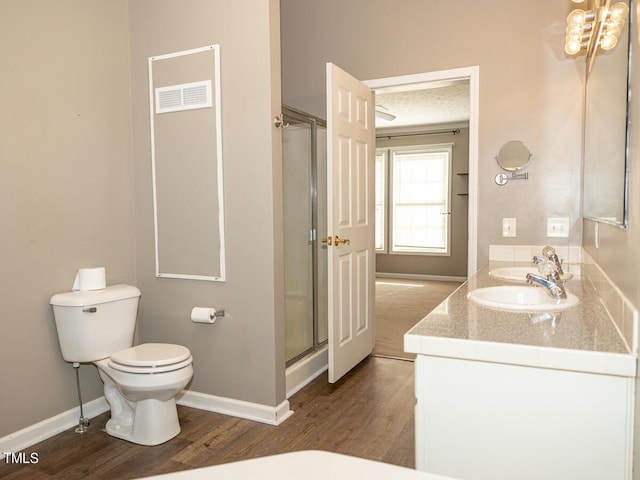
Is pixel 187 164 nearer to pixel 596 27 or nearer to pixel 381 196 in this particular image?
pixel 596 27

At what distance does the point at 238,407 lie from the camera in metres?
2.74

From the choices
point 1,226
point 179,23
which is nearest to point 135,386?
point 1,226

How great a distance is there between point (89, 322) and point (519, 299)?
207cm

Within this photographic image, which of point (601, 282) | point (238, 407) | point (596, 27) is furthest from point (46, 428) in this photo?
point (596, 27)

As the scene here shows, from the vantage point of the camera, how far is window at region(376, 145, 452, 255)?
7.89 metres

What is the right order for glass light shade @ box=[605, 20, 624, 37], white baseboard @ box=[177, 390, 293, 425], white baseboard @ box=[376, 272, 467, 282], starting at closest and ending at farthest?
glass light shade @ box=[605, 20, 624, 37] → white baseboard @ box=[177, 390, 293, 425] → white baseboard @ box=[376, 272, 467, 282]

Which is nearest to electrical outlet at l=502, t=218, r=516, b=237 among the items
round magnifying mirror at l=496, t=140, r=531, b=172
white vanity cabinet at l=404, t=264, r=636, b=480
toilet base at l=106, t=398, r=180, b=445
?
round magnifying mirror at l=496, t=140, r=531, b=172

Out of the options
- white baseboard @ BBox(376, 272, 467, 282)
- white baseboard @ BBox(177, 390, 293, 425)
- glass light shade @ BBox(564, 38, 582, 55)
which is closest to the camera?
glass light shade @ BBox(564, 38, 582, 55)

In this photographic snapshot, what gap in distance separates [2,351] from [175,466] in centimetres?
99

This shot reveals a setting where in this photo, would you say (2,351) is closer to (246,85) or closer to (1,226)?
(1,226)

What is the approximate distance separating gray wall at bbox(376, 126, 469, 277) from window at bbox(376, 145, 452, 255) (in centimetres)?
9

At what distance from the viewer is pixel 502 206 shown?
122 inches

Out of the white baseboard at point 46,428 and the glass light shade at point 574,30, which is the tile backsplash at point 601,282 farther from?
the white baseboard at point 46,428

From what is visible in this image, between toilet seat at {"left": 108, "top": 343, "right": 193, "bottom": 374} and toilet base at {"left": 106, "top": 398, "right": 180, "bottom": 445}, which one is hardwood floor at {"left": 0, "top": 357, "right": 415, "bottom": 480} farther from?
toilet seat at {"left": 108, "top": 343, "right": 193, "bottom": 374}
